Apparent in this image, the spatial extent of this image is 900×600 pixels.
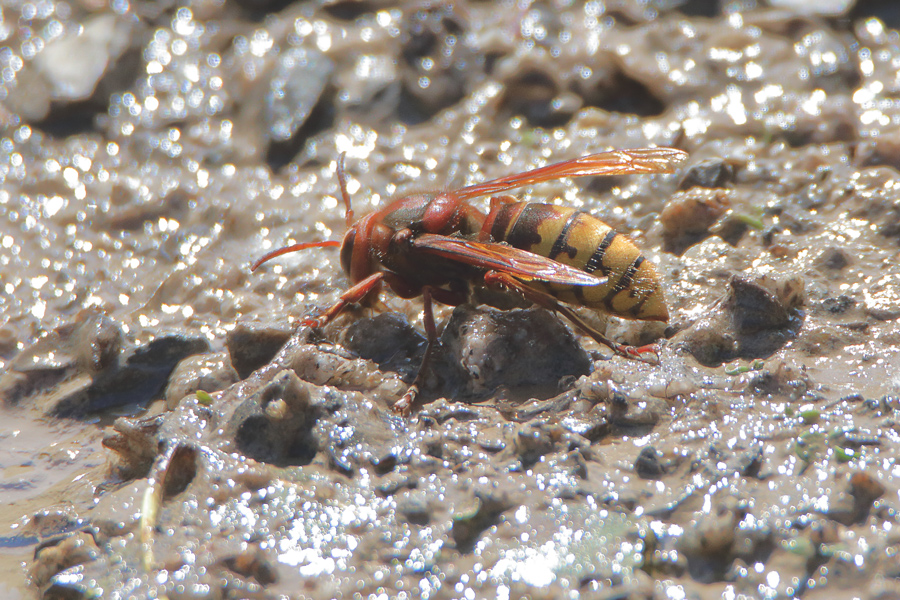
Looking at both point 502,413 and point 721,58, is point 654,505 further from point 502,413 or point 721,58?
point 721,58

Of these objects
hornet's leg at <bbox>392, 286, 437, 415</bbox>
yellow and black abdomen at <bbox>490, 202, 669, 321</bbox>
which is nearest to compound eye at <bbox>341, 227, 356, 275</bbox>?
hornet's leg at <bbox>392, 286, 437, 415</bbox>

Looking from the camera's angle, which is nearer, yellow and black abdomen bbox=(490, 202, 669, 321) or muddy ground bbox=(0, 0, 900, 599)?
muddy ground bbox=(0, 0, 900, 599)

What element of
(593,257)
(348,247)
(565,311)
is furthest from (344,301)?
(593,257)

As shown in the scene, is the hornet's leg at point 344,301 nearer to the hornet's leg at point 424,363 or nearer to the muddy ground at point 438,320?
the muddy ground at point 438,320

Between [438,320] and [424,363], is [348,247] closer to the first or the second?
[438,320]

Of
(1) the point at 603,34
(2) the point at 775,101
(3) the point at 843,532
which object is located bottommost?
(3) the point at 843,532

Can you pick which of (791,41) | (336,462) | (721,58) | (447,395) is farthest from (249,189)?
(791,41)

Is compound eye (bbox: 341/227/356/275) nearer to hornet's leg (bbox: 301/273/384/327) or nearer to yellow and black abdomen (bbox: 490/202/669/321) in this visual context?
hornet's leg (bbox: 301/273/384/327)
